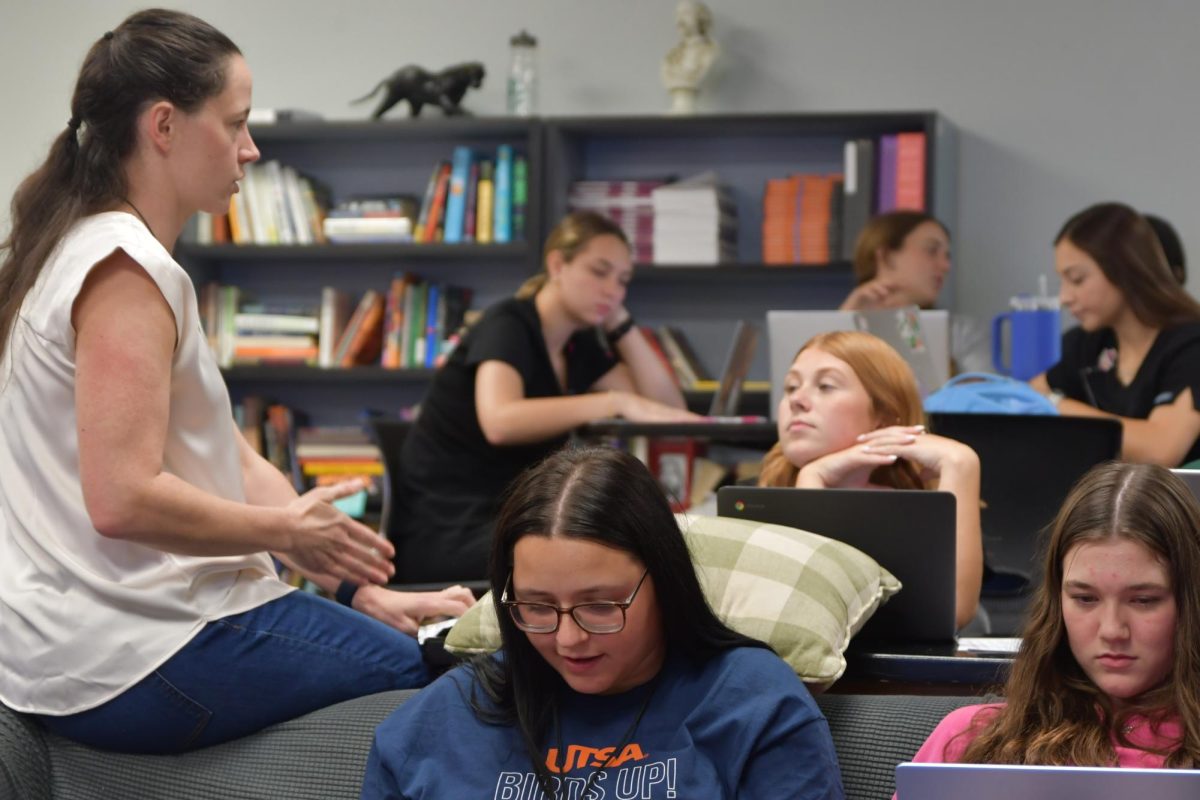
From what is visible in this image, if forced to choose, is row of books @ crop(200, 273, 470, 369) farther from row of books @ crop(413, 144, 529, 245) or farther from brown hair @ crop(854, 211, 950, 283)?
brown hair @ crop(854, 211, 950, 283)

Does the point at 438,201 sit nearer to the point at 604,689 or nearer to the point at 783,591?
the point at 783,591

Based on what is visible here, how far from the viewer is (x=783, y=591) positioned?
5.32 feet

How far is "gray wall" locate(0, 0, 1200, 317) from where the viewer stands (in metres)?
4.86

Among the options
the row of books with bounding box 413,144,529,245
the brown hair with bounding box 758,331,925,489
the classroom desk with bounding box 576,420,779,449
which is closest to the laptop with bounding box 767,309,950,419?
the classroom desk with bounding box 576,420,779,449

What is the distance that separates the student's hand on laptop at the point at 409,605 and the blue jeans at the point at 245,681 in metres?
0.17

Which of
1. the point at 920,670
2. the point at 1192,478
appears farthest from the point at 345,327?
the point at 1192,478

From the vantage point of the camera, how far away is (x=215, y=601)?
1722 millimetres

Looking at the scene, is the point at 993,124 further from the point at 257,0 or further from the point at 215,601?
the point at 215,601

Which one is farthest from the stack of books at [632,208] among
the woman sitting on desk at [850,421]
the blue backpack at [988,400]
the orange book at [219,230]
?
the woman sitting on desk at [850,421]

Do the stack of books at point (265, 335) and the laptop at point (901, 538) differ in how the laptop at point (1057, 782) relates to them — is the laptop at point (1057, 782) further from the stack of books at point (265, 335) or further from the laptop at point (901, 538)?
the stack of books at point (265, 335)

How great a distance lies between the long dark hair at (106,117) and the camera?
173cm

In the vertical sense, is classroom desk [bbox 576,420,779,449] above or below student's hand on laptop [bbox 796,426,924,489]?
below

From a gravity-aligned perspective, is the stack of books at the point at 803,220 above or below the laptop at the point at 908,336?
above

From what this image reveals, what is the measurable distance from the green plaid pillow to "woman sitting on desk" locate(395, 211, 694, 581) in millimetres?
1696
